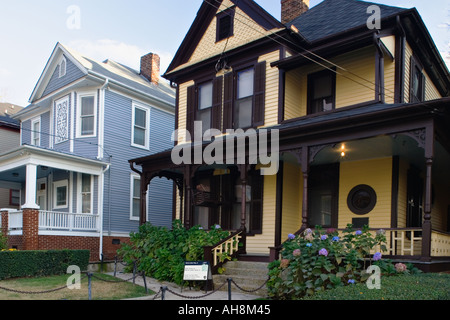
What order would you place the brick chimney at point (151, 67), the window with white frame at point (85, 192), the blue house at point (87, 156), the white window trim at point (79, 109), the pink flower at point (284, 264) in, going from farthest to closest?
1. the brick chimney at point (151, 67)
2. the white window trim at point (79, 109)
3. the window with white frame at point (85, 192)
4. the blue house at point (87, 156)
5. the pink flower at point (284, 264)

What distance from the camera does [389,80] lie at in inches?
479

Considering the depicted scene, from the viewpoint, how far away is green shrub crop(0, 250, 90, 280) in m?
11.8

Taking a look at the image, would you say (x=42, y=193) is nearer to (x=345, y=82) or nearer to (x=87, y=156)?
(x=87, y=156)

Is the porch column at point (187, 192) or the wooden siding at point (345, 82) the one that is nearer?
the wooden siding at point (345, 82)

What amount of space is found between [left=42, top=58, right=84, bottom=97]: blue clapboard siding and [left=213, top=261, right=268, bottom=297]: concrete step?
37.5 ft

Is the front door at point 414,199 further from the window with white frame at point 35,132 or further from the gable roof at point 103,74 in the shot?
the window with white frame at point 35,132

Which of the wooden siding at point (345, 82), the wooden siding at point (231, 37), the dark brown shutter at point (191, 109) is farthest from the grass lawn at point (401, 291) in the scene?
the dark brown shutter at point (191, 109)

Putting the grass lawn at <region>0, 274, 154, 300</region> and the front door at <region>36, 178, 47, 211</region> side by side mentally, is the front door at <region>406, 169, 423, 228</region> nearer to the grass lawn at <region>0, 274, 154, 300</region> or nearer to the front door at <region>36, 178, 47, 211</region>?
the grass lawn at <region>0, 274, 154, 300</region>

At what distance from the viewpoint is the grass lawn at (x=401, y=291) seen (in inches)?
245

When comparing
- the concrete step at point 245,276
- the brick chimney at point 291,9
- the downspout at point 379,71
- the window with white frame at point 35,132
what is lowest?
the concrete step at point 245,276

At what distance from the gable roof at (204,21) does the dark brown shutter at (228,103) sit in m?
1.99

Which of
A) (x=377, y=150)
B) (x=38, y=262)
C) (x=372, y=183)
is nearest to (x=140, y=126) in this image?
(x=38, y=262)
